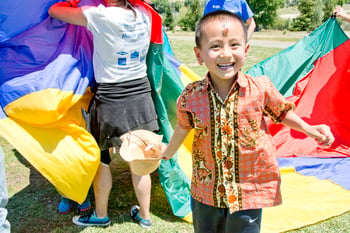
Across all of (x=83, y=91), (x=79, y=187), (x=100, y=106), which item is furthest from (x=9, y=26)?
(x=79, y=187)

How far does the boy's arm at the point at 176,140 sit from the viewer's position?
185 cm

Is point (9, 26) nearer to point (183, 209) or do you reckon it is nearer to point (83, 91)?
point (83, 91)

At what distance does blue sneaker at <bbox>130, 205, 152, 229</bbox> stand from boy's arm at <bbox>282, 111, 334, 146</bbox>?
4.98 ft

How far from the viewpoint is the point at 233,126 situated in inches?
67.4

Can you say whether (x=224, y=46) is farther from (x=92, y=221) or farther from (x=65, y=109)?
(x=92, y=221)

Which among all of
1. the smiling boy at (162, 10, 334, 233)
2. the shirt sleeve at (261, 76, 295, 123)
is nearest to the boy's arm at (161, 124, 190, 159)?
the smiling boy at (162, 10, 334, 233)

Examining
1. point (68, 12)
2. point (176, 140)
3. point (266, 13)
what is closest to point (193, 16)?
point (266, 13)

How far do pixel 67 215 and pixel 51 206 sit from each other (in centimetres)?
22

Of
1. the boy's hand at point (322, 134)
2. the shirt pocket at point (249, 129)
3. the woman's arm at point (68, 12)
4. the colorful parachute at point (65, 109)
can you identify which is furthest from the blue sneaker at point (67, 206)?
the boy's hand at point (322, 134)

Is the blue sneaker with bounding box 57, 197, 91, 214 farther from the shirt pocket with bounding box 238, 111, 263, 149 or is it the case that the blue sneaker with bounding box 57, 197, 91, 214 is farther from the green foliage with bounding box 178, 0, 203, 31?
the green foliage with bounding box 178, 0, 203, 31

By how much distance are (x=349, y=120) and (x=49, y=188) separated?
313 centimetres

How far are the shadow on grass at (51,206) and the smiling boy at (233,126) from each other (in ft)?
4.34

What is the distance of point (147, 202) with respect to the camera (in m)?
2.90

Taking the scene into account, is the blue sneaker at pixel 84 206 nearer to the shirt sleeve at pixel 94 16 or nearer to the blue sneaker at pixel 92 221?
the blue sneaker at pixel 92 221
